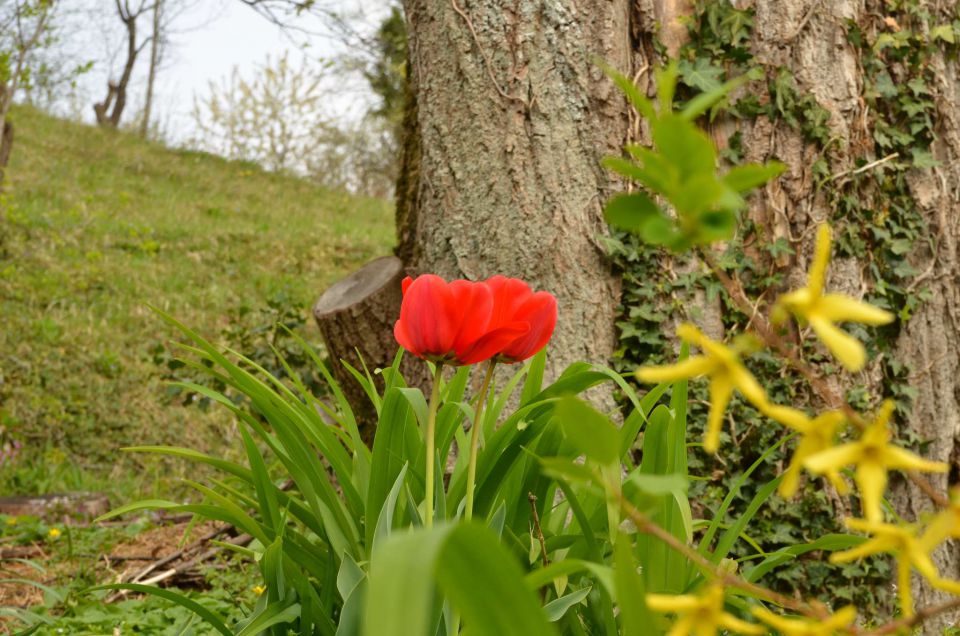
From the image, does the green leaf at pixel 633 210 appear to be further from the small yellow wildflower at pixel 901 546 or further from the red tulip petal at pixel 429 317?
the red tulip petal at pixel 429 317

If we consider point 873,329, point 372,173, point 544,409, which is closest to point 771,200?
point 873,329

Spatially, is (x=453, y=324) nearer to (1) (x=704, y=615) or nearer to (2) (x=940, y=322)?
(1) (x=704, y=615)

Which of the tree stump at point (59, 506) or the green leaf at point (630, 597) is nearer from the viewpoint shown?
the green leaf at point (630, 597)

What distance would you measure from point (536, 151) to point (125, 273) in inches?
242

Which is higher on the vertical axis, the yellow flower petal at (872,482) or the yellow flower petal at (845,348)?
the yellow flower petal at (845,348)

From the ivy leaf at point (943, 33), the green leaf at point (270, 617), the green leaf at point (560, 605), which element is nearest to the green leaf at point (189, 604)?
the green leaf at point (270, 617)

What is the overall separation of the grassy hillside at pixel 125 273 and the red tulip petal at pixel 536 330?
3.22 m

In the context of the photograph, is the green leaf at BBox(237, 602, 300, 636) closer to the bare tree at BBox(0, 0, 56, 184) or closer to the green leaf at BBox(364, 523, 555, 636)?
the green leaf at BBox(364, 523, 555, 636)

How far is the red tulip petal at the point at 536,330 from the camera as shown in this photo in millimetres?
1189

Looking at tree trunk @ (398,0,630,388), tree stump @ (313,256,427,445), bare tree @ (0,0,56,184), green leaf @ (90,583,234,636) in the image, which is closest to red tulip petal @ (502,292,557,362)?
green leaf @ (90,583,234,636)

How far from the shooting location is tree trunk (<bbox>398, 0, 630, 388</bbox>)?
2479 millimetres

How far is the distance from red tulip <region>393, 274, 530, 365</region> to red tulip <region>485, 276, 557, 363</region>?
0.02 metres

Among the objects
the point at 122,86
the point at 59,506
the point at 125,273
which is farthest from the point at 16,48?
the point at 122,86

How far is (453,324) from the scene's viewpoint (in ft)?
3.67
